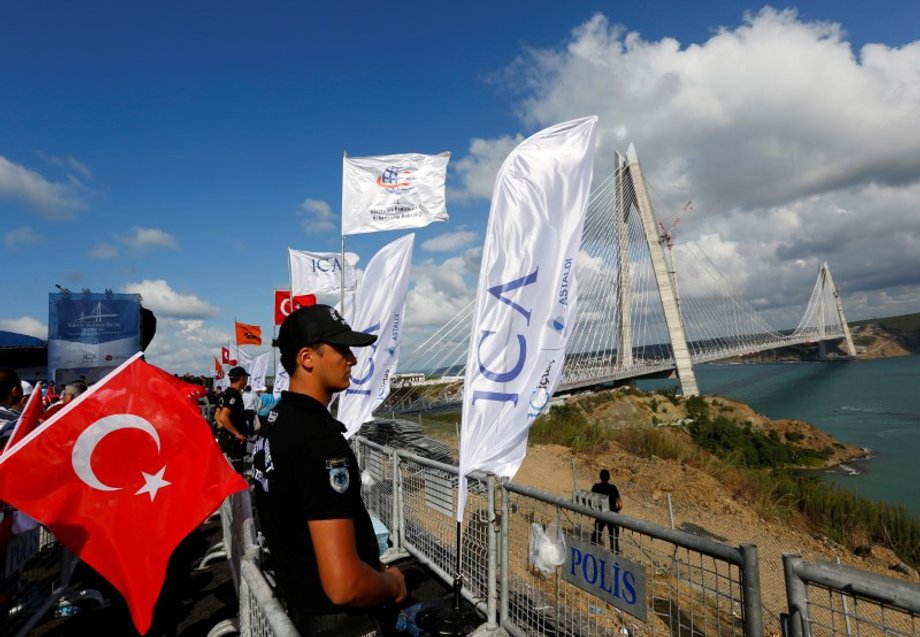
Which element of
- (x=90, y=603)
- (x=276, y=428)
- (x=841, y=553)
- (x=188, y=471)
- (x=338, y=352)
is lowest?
(x=841, y=553)

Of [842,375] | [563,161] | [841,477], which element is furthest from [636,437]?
[842,375]

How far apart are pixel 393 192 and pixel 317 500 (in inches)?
306

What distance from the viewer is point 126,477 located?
2.68m

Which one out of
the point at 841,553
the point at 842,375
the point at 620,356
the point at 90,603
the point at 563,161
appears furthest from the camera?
Result: the point at 842,375

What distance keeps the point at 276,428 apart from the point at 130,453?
1580 millimetres

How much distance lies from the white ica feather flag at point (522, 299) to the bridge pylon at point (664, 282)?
3622cm

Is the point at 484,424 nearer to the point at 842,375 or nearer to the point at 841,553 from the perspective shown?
the point at 841,553

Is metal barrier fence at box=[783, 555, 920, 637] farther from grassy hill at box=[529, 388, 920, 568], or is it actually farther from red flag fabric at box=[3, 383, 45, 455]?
grassy hill at box=[529, 388, 920, 568]

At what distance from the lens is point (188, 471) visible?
2.78 m

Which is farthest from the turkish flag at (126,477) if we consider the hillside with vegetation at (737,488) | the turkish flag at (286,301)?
the turkish flag at (286,301)

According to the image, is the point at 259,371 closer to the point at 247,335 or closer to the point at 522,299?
the point at 247,335

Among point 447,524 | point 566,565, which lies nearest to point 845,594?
point 566,565

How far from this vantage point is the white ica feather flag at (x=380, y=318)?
6211mm

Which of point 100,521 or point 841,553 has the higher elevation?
point 100,521
